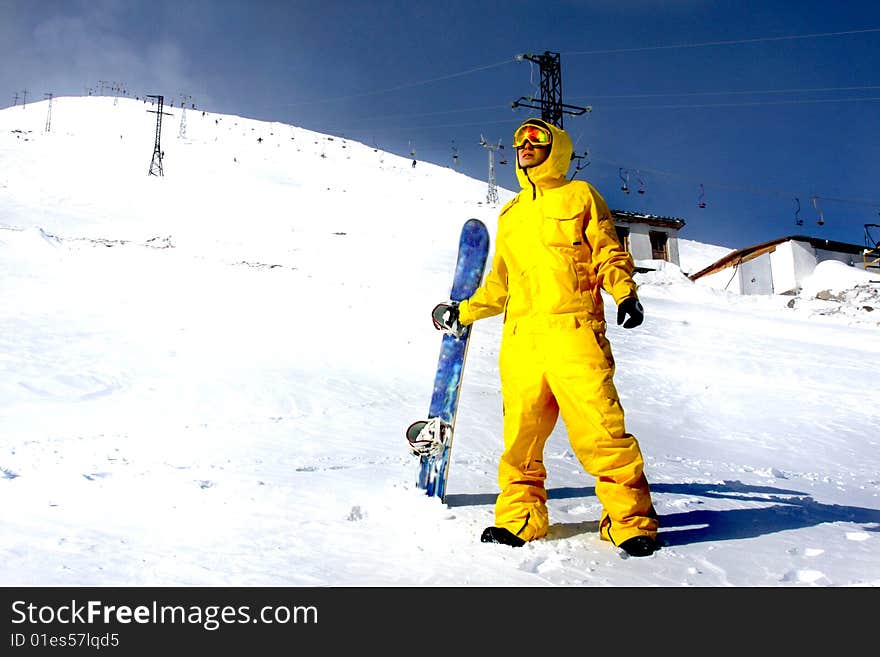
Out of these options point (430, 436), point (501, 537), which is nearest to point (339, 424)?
point (430, 436)

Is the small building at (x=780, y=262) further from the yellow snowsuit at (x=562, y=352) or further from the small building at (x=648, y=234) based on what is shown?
the yellow snowsuit at (x=562, y=352)

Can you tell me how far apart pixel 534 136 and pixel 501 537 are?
81.3 inches

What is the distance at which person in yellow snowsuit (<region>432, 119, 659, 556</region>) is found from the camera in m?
2.95

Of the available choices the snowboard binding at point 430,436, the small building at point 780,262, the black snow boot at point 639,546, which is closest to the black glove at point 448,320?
the snowboard binding at point 430,436

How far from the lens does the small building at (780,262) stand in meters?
29.3

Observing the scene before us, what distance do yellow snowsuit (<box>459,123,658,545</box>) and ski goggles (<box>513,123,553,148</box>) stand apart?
0.05 m

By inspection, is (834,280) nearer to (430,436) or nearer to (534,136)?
(534,136)

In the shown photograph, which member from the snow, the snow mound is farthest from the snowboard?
the snow mound

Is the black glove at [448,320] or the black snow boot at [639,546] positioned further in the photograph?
the black glove at [448,320]

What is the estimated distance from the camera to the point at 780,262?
1169 inches

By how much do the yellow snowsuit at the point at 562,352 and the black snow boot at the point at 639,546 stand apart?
36 millimetres
